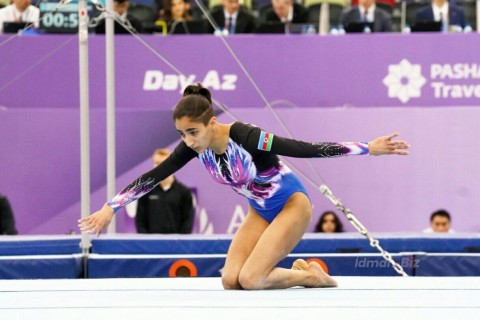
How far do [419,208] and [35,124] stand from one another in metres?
3.25

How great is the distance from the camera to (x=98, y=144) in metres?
8.24

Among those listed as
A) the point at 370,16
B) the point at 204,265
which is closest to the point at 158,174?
the point at 204,265

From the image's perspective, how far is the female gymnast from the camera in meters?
4.52

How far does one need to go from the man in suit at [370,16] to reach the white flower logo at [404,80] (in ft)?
1.68

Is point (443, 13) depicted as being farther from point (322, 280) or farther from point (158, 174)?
point (158, 174)

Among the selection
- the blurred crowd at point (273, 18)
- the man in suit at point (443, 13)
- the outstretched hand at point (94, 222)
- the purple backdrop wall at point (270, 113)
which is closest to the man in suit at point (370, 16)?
the blurred crowd at point (273, 18)

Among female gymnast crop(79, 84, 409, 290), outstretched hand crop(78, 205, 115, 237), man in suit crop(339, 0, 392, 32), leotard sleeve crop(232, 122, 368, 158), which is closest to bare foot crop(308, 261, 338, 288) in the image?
female gymnast crop(79, 84, 409, 290)

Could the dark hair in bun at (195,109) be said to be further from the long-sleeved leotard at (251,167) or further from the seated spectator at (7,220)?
the seated spectator at (7,220)

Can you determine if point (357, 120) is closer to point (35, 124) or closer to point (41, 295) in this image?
point (35, 124)

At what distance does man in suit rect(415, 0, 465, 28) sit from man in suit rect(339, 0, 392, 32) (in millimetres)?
306

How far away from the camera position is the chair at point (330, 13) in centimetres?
907

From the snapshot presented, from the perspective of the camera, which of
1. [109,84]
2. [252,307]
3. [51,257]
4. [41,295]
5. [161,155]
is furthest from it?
[161,155]

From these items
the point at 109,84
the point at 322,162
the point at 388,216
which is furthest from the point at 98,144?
the point at 388,216

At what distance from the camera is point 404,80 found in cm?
825
